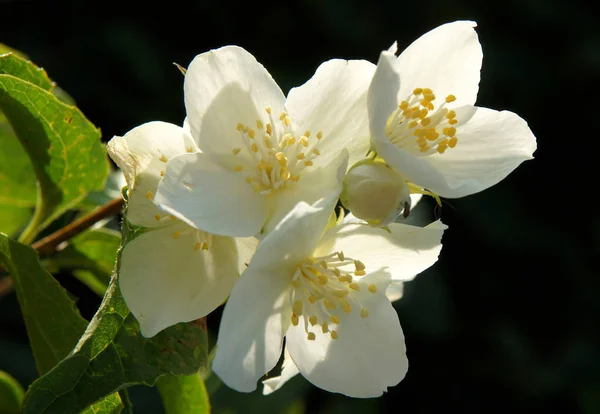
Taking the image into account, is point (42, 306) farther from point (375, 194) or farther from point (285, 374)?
point (375, 194)

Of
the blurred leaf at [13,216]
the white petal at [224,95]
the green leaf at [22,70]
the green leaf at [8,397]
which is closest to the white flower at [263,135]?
the white petal at [224,95]

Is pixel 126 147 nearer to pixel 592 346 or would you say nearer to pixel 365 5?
pixel 365 5

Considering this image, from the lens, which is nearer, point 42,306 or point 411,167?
point 411,167

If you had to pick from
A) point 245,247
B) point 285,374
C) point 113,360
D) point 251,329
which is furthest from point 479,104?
point 113,360

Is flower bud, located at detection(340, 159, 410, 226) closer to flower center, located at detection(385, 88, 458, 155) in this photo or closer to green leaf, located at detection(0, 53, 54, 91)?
flower center, located at detection(385, 88, 458, 155)

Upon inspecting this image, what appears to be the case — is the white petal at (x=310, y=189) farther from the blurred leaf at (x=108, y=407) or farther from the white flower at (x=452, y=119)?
the blurred leaf at (x=108, y=407)

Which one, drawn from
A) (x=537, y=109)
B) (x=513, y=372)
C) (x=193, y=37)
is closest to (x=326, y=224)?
(x=193, y=37)
